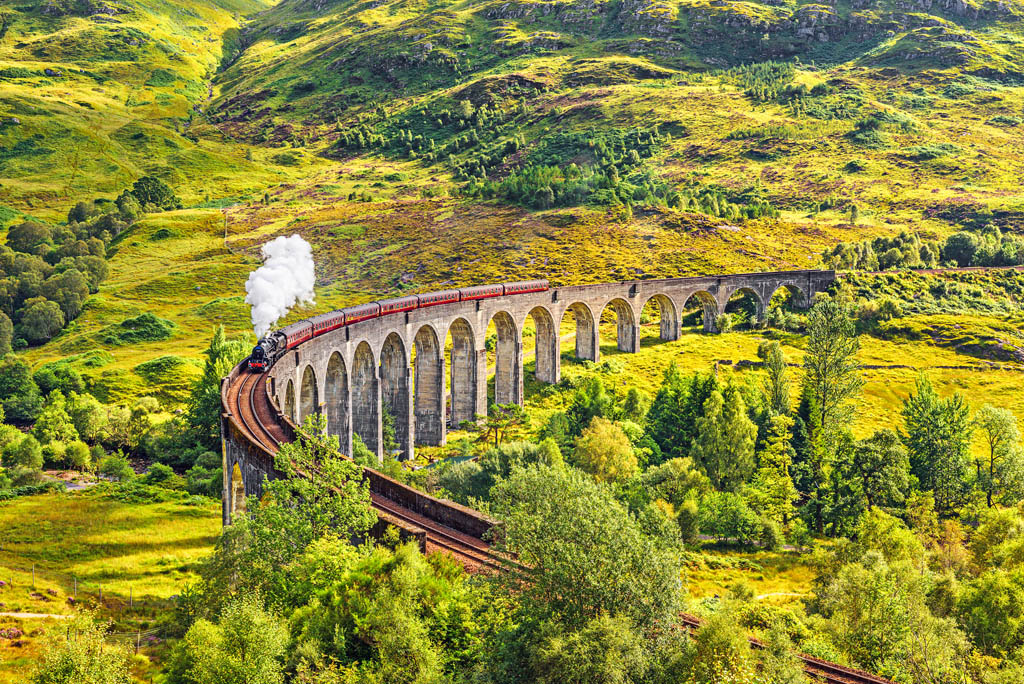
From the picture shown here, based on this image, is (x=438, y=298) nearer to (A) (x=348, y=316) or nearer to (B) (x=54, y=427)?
(A) (x=348, y=316)

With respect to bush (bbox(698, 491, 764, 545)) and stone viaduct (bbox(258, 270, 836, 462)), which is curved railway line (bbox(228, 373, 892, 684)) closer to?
stone viaduct (bbox(258, 270, 836, 462))

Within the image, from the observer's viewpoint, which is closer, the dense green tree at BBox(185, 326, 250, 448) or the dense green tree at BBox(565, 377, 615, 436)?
the dense green tree at BBox(565, 377, 615, 436)

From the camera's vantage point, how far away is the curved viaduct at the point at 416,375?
40.8 metres

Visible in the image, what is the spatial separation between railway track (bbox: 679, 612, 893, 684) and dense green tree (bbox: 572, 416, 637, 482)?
2699 centimetres

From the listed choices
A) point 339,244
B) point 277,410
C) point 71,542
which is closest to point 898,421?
point 277,410

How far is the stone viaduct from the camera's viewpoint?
57.1 metres

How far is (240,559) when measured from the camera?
1180 inches

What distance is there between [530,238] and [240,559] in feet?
385

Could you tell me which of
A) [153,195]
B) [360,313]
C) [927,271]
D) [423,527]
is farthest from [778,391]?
[153,195]

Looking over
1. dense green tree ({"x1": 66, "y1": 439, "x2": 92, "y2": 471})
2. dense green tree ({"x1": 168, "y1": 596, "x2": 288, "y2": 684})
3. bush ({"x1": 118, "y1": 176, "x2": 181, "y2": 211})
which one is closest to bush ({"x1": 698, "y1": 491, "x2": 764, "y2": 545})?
dense green tree ({"x1": 168, "y1": 596, "x2": 288, "y2": 684})

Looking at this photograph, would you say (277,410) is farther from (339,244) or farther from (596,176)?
(596,176)

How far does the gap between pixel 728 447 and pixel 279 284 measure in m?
52.2

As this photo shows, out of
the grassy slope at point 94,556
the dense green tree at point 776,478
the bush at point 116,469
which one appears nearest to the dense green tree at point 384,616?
the grassy slope at point 94,556

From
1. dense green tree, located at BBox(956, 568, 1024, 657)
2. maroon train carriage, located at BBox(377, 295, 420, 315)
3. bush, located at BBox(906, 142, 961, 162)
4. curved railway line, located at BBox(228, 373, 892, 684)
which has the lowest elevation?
dense green tree, located at BBox(956, 568, 1024, 657)
